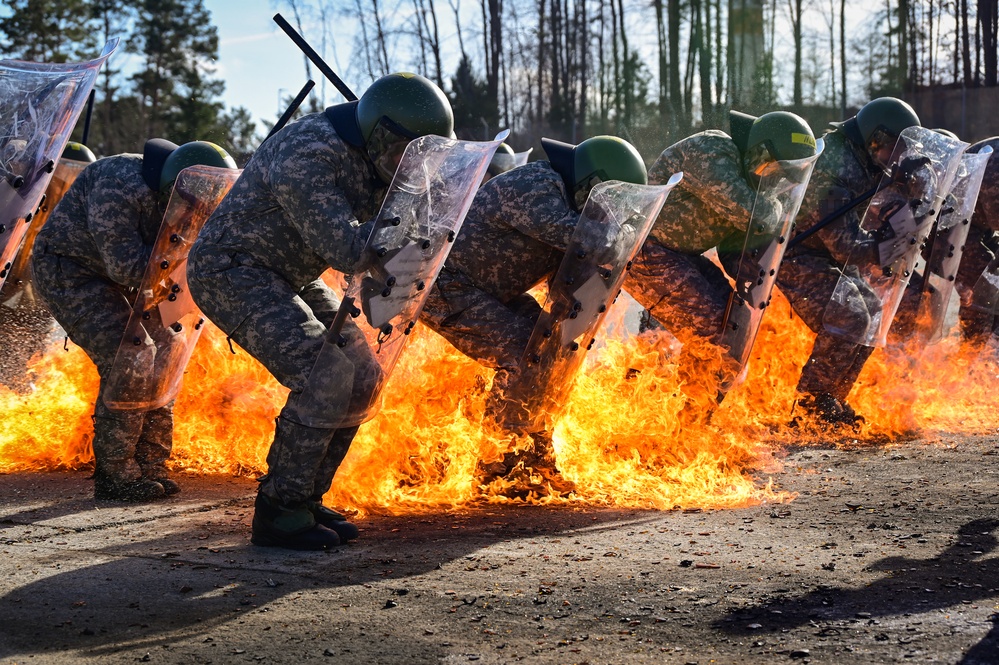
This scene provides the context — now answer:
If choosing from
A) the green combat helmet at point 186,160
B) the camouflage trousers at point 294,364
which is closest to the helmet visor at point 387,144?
the camouflage trousers at point 294,364

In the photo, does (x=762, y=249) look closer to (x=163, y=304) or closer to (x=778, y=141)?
(x=778, y=141)

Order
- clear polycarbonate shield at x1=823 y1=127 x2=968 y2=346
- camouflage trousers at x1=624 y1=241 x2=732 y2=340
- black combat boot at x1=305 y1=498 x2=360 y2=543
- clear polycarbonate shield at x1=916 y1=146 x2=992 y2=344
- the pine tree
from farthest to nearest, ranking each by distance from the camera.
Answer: the pine tree → clear polycarbonate shield at x1=916 y1=146 x2=992 y2=344 → clear polycarbonate shield at x1=823 y1=127 x2=968 y2=346 → camouflage trousers at x1=624 y1=241 x2=732 y2=340 → black combat boot at x1=305 y1=498 x2=360 y2=543

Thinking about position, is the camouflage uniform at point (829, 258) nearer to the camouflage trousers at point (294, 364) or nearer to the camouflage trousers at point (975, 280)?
the camouflage trousers at point (975, 280)

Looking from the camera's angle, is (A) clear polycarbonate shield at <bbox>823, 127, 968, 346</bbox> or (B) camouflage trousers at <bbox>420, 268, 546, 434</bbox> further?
(A) clear polycarbonate shield at <bbox>823, 127, 968, 346</bbox>

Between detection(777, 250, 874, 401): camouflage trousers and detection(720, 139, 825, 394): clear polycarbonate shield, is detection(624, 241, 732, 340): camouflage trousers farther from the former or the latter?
detection(777, 250, 874, 401): camouflage trousers

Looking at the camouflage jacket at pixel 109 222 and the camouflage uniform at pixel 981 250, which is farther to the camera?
the camouflage uniform at pixel 981 250

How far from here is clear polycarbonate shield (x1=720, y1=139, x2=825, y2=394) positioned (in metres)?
6.64

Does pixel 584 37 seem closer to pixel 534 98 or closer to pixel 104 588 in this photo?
pixel 534 98

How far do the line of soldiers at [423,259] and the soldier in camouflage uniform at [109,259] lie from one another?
12 millimetres

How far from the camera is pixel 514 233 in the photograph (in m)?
5.87

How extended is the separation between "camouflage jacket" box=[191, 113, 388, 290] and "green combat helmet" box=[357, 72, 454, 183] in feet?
0.39

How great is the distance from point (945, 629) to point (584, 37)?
2501 centimetres

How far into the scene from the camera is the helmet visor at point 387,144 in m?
4.78

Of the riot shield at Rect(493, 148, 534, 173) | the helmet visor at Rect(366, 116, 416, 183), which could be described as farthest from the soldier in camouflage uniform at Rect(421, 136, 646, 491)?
the riot shield at Rect(493, 148, 534, 173)
